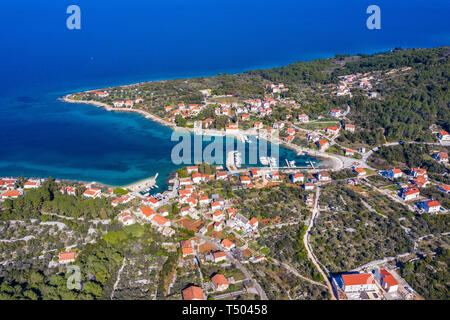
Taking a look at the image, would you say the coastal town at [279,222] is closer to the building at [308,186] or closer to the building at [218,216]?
the building at [218,216]

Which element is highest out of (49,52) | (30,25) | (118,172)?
(30,25)

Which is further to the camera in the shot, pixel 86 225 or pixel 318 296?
pixel 86 225

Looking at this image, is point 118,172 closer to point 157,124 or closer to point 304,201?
point 157,124

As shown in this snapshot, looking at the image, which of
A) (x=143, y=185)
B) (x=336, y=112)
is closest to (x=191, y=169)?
(x=143, y=185)

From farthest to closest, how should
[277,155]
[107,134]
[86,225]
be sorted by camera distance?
[107,134], [277,155], [86,225]

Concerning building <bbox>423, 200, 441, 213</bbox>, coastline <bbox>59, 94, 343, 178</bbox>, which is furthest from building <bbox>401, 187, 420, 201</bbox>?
coastline <bbox>59, 94, 343, 178</bbox>

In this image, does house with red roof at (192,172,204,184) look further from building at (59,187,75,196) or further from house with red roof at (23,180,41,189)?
house with red roof at (23,180,41,189)

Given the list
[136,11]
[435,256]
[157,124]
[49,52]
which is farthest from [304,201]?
[136,11]
